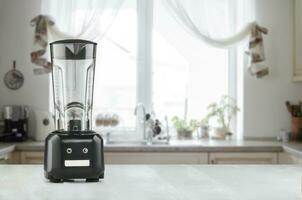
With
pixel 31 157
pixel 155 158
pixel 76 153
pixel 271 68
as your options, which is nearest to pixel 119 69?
pixel 155 158

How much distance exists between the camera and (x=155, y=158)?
373 cm

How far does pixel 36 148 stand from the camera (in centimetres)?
369

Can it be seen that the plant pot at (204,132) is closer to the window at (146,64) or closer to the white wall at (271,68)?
the window at (146,64)

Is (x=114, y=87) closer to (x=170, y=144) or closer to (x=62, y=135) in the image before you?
(x=170, y=144)

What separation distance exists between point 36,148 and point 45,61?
84 cm

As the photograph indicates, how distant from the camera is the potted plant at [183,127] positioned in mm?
4344

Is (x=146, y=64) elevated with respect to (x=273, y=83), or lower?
elevated

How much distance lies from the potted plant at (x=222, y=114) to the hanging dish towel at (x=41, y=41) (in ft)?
5.00

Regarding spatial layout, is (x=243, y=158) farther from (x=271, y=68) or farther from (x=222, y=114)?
(x=271, y=68)

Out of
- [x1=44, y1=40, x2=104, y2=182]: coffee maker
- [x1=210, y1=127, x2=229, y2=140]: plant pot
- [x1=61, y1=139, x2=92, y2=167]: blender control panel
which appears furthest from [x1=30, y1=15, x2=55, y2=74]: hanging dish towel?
[x1=61, y1=139, x2=92, y2=167]: blender control panel

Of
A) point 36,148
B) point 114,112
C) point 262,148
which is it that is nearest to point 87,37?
point 114,112

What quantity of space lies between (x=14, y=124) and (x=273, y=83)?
2.31 metres

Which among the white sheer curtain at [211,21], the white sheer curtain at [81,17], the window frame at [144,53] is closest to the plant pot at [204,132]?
the window frame at [144,53]

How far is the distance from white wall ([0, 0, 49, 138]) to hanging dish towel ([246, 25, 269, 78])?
75.2 inches
